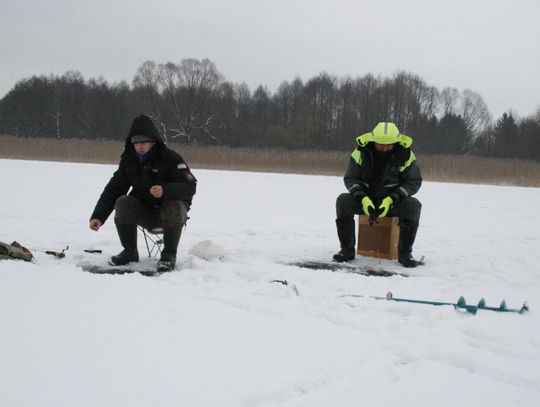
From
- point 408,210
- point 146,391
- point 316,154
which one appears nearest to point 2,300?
point 146,391

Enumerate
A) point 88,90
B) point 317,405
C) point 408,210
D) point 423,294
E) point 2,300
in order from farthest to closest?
point 88,90 < point 408,210 < point 423,294 < point 2,300 < point 317,405

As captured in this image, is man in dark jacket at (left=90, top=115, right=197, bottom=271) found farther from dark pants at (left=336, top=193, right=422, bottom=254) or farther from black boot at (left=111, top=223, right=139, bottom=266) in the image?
dark pants at (left=336, top=193, right=422, bottom=254)

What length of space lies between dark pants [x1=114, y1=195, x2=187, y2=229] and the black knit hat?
48 cm

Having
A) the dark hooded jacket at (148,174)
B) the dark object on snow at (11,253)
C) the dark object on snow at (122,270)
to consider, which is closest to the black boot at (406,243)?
the dark hooded jacket at (148,174)

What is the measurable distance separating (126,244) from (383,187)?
7.38ft

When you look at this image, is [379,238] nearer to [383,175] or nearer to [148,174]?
[383,175]

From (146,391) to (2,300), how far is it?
1.27m

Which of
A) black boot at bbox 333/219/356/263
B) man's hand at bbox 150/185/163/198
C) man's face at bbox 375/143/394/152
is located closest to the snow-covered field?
black boot at bbox 333/219/356/263

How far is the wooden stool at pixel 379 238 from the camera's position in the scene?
465 centimetres

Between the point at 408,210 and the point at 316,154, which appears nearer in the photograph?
the point at 408,210

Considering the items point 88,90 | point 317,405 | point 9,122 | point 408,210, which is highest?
point 88,90

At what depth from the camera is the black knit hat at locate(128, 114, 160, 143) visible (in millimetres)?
3949

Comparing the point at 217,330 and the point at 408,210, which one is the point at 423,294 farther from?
the point at 217,330

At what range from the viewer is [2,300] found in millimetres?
2721
